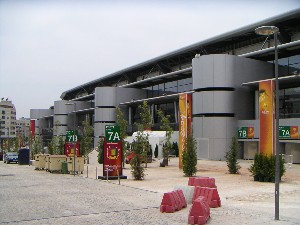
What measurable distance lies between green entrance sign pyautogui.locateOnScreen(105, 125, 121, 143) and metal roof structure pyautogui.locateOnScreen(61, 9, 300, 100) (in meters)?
26.1

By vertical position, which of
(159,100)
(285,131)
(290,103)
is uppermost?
(159,100)

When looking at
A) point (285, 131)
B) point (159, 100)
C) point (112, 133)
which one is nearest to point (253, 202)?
point (112, 133)

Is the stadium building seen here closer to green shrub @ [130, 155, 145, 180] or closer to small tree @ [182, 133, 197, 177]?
small tree @ [182, 133, 197, 177]

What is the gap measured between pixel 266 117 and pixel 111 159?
58.2 feet

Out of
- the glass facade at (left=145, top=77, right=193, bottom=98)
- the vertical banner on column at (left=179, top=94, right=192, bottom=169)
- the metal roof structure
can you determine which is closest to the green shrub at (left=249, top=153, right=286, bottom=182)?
the vertical banner on column at (left=179, top=94, right=192, bottom=169)

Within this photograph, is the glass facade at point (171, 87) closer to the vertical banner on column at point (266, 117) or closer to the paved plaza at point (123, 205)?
the vertical banner on column at point (266, 117)

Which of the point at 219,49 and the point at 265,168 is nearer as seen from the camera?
the point at 265,168

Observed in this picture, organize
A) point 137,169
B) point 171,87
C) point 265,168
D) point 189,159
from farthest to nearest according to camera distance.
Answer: point 171,87 < point 189,159 < point 137,169 < point 265,168

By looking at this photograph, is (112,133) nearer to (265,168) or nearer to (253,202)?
(265,168)

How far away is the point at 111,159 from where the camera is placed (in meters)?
28.0

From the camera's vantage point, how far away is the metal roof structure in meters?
48.8

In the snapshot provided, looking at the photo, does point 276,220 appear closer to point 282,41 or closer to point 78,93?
point 282,41

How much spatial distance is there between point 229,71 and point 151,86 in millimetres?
31980

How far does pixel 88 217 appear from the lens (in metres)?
13.1
